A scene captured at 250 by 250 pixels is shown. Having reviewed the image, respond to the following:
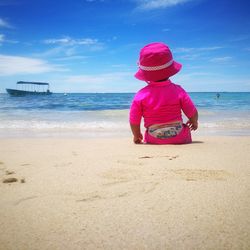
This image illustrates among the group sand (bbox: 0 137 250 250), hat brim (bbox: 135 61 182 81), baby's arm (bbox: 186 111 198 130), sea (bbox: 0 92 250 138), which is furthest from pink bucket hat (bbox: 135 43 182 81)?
sea (bbox: 0 92 250 138)

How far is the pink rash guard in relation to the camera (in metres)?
2.89

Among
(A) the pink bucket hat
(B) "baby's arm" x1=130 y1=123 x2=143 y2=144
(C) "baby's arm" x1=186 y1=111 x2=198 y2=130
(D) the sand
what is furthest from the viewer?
(B) "baby's arm" x1=130 y1=123 x2=143 y2=144

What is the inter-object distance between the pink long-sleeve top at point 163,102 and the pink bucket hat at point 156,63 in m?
0.10

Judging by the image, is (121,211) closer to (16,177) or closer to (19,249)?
(19,249)

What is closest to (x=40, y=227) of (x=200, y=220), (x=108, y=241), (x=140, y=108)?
(x=108, y=241)

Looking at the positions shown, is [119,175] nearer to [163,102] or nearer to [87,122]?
[163,102]

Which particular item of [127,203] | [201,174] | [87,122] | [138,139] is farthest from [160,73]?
[87,122]

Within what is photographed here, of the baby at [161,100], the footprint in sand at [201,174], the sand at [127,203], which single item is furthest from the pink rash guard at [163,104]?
the footprint in sand at [201,174]

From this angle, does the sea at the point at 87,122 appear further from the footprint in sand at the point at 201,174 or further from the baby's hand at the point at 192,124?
the footprint in sand at the point at 201,174

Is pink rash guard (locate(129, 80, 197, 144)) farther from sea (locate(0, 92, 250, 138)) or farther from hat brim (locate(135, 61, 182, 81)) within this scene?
sea (locate(0, 92, 250, 138))

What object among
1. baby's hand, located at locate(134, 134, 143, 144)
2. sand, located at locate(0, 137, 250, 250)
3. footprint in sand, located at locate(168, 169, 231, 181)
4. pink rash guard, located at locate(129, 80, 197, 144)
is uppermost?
pink rash guard, located at locate(129, 80, 197, 144)

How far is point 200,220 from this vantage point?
1.17m

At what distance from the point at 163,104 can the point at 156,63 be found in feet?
1.45

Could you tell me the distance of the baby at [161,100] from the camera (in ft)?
9.32
